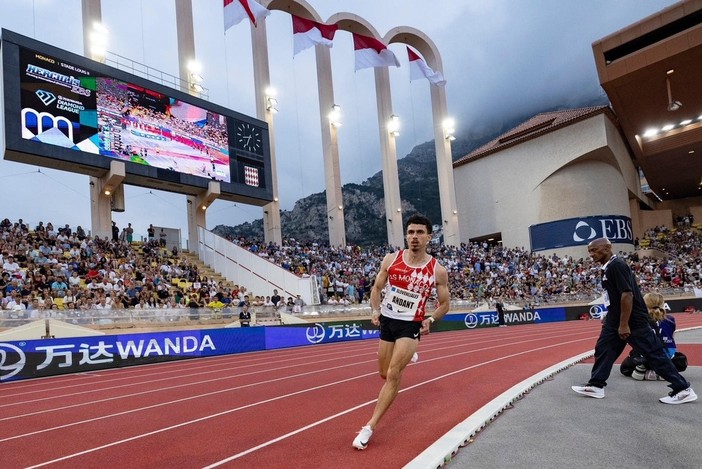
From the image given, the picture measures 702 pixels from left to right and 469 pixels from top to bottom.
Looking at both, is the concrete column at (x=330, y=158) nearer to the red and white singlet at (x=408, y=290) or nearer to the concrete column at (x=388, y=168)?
the concrete column at (x=388, y=168)

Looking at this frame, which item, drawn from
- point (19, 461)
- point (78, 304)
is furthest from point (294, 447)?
point (78, 304)

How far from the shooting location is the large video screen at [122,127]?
19391 mm

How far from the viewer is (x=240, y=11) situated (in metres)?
26.1

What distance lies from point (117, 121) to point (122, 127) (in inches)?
12.5

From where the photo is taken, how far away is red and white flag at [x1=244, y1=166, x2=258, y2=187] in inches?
1099

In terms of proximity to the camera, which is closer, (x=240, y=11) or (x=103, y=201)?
(x=103, y=201)

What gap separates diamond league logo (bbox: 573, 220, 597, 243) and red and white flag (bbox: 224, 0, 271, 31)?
3094 centimetres

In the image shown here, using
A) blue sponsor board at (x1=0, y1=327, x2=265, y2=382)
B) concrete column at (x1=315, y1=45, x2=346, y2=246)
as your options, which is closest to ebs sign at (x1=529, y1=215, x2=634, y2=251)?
concrete column at (x1=315, y1=45, x2=346, y2=246)

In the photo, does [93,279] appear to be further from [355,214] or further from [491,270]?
[355,214]

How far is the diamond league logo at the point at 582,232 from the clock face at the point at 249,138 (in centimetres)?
2829

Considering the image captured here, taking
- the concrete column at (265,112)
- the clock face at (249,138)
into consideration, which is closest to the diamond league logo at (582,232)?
the concrete column at (265,112)

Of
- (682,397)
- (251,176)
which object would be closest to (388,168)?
(251,176)

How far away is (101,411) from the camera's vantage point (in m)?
7.30

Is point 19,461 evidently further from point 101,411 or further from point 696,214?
point 696,214
